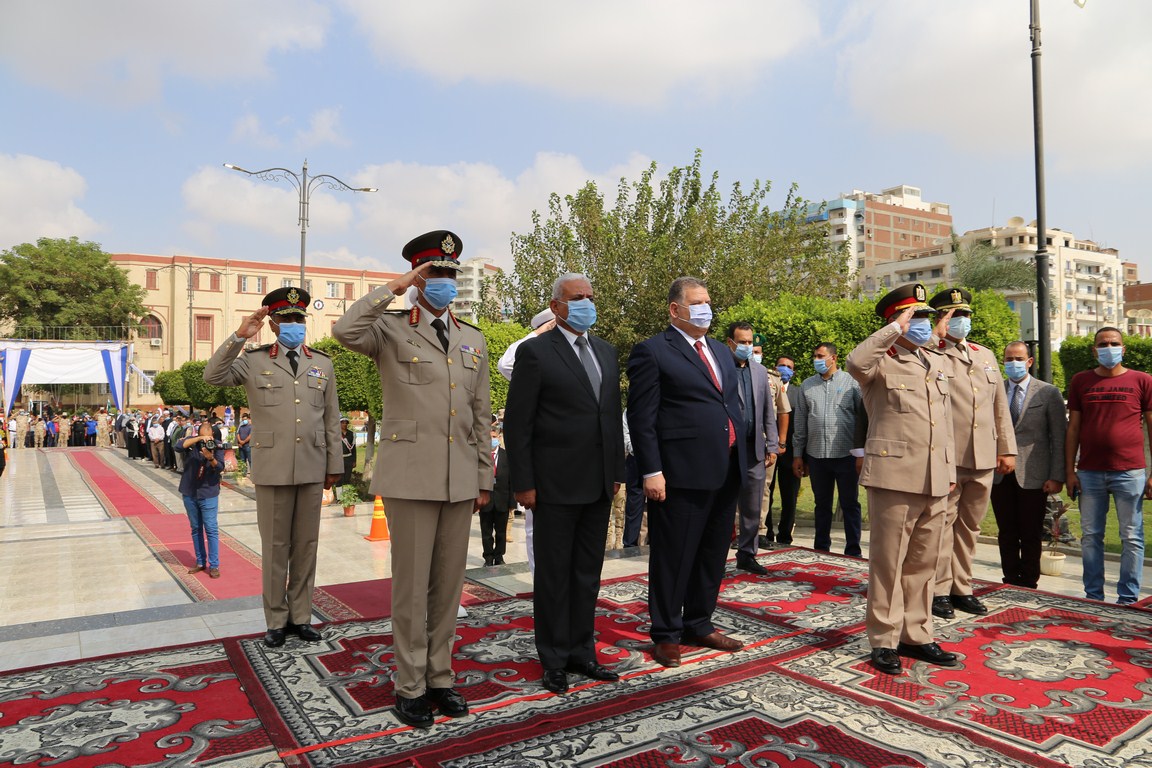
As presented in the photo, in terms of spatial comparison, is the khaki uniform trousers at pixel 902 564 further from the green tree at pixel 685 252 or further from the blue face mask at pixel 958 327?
the green tree at pixel 685 252

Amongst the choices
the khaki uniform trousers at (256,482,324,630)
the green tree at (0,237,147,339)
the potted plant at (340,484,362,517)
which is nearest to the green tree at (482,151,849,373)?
the potted plant at (340,484,362,517)

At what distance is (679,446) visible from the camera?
406 centimetres

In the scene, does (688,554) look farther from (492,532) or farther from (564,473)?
(492,532)

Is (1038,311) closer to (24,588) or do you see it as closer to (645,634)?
(645,634)

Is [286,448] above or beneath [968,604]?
above

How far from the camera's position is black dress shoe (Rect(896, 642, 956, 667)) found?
13.0 ft

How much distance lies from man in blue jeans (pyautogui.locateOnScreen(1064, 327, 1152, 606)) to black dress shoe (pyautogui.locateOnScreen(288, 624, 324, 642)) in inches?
204

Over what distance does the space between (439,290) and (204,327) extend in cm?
6423

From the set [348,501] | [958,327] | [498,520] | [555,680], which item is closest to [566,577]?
[555,680]

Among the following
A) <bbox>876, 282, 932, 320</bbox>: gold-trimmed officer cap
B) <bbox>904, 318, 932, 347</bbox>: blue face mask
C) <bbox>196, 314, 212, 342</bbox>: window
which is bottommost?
<bbox>904, 318, 932, 347</bbox>: blue face mask

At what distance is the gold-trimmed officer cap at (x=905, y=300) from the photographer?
4.18 m

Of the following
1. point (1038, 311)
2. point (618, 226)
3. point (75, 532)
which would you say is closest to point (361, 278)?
point (618, 226)

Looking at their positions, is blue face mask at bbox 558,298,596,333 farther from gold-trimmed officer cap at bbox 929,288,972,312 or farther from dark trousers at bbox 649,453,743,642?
gold-trimmed officer cap at bbox 929,288,972,312

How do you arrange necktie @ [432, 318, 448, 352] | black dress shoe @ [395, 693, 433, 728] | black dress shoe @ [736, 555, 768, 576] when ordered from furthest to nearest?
1. black dress shoe @ [736, 555, 768, 576]
2. necktie @ [432, 318, 448, 352]
3. black dress shoe @ [395, 693, 433, 728]
